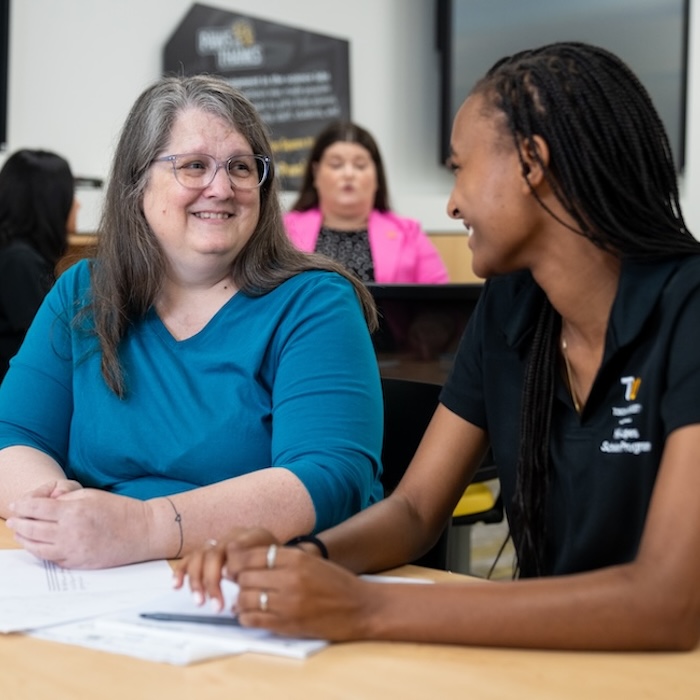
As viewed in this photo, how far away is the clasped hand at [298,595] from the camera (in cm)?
104

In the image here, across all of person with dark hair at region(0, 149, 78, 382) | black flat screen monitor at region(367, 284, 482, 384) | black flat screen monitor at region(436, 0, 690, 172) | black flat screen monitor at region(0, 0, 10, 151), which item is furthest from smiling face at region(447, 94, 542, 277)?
black flat screen monitor at region(436, 0, 690, 172)

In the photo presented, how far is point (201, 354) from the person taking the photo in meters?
1.71

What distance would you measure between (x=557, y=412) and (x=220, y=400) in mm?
536

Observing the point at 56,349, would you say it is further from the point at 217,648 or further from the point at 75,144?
the point at 75,144

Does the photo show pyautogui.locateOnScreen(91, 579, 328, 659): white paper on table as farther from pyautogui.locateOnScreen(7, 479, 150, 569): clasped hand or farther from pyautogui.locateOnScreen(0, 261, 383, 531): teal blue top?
pyautogui.locateOnScreen(0, 261, 383, 531): teal blue top

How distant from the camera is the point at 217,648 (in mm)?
1038

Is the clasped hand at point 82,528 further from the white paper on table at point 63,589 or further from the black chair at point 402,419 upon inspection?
the black chair at point 402,419

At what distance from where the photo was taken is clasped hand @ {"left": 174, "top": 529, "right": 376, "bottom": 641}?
1.04 metres

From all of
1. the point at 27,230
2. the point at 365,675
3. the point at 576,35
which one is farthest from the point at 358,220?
the point at 365,675

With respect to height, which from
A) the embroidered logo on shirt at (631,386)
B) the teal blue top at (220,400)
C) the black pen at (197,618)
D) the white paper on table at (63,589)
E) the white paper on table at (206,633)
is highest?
the embroidered logo on shirt at (631,386)

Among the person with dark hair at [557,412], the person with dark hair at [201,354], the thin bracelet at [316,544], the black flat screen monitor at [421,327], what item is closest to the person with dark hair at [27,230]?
the black flat screen monitor at [421,327]

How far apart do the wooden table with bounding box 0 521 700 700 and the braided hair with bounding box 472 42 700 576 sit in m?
0.46

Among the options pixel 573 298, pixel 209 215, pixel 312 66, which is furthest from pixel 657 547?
pixel 312 66

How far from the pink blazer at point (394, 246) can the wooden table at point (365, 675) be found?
3.34 meters
